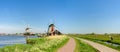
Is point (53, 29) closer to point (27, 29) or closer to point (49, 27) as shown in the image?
point (49, 27)

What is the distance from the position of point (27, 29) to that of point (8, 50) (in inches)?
3774

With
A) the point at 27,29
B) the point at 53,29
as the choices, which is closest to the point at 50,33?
the point at 53,29

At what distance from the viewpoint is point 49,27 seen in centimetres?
12638

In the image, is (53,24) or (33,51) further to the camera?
(53,24)

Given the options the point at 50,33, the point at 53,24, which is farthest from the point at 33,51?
→ the point at 53,24

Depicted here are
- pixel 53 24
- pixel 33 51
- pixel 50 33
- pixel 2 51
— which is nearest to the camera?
pixel 33 51

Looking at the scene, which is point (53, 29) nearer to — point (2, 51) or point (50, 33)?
point (50, 33)

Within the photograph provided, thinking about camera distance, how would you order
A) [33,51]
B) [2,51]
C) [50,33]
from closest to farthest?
[33,51], [2,51], [50,33]

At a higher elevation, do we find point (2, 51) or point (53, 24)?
point (53, 24)

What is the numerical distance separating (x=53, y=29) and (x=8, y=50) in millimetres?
88125

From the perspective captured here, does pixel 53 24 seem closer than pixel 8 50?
No

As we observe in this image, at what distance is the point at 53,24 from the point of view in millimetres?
126062

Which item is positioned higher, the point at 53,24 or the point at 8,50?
the point at 53,24

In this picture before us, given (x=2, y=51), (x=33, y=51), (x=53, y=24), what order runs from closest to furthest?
(x=33, y=51) < (x=2, y=51) < (x=53, y=24)
